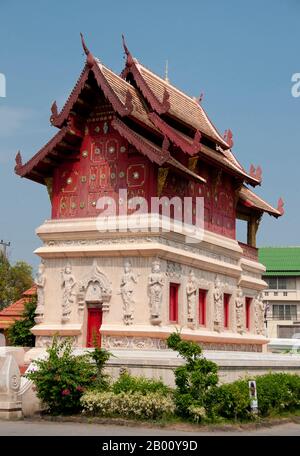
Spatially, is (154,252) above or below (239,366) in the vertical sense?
above

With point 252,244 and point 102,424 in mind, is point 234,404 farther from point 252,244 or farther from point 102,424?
point 252,244

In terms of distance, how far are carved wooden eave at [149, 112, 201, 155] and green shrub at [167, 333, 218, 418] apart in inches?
311

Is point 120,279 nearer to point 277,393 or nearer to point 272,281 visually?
point 277,393

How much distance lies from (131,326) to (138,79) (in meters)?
8.74

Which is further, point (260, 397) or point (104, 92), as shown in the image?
point (104, 92)

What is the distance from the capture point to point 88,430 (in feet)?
49.9

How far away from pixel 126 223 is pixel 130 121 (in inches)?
137

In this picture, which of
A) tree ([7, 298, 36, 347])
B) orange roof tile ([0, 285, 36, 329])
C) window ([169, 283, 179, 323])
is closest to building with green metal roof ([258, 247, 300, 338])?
orange roof tile ([0, 285, 36, 329])

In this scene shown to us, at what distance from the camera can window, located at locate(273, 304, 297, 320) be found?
6147 cm

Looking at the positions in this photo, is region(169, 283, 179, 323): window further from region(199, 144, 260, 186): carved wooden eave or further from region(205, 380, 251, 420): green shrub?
region(205, 380, 251, 420): green shrub

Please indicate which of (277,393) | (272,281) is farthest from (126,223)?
(272,281)

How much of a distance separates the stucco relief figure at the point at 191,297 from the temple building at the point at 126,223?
4cm
